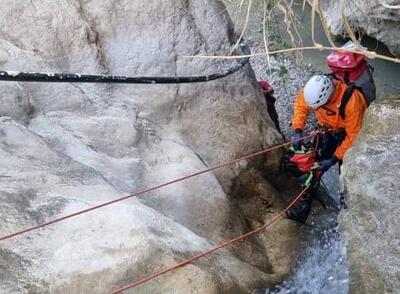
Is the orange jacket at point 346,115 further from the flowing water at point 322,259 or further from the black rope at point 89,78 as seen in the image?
the black rope at point 89,78

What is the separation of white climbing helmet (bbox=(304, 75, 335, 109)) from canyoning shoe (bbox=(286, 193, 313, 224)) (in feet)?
2.94

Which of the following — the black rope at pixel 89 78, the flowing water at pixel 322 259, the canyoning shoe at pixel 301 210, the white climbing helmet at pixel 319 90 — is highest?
the black rope at pixel 89 78

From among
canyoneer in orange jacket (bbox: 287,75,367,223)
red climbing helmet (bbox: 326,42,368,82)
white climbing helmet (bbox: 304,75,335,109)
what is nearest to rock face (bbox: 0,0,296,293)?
canyoneer in orange jacket (bbox: 287,75,367,223)

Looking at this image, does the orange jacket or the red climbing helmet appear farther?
the red climbing helmet

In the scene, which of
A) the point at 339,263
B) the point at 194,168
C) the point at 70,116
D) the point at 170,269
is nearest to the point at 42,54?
the point at 70,116

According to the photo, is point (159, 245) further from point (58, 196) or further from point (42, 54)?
point (42, 54)

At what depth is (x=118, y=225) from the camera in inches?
121

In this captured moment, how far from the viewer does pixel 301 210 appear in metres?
5.02

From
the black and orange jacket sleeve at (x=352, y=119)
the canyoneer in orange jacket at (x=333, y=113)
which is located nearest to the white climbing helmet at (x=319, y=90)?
the canyoneer in orange jacket at (x=333, y=113)

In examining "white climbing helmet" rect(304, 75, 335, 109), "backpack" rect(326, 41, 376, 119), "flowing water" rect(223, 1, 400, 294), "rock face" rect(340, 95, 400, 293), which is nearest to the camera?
"rock face" rect(340, 95, 400, 293)

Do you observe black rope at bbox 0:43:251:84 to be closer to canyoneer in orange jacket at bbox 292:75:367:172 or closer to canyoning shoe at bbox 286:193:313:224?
canyoneer in orange jacket at bbox 292:75:367:172

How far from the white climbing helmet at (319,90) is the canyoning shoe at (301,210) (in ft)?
2.94

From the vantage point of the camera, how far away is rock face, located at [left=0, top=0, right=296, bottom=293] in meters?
2.89

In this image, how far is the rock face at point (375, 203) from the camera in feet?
9.71
